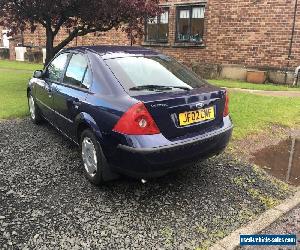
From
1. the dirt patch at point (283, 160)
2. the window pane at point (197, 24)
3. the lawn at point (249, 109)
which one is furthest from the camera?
the window pane at point (197, 24)

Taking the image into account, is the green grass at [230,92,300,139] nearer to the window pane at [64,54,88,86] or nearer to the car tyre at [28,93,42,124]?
the window pane at [64,54,88,86]

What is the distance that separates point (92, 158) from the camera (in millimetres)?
4188

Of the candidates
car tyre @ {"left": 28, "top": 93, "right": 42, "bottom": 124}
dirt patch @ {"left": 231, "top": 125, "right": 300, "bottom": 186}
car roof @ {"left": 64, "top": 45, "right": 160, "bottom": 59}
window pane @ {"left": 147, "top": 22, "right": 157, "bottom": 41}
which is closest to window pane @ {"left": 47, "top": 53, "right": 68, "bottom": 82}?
car roof @ {"left": 64, "top": 45, "right": 160, "bottom": 59}

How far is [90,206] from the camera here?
3.74 m

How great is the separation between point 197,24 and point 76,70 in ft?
36.3

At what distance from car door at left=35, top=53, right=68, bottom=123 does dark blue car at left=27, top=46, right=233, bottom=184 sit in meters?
0.40

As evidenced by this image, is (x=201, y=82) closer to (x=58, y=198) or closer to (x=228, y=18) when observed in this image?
(x=58, y=198)

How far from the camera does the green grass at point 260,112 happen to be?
22.1 feet

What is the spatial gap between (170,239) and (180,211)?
20.2 inches

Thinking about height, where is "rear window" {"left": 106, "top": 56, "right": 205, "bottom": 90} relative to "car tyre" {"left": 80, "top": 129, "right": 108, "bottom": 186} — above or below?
above

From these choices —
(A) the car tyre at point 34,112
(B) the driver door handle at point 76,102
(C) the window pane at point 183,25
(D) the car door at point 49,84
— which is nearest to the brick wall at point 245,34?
(C) the window pane at point 183,25

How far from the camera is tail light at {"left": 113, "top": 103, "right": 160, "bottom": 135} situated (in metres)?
3.55

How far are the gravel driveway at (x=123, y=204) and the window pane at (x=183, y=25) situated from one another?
11.0 m

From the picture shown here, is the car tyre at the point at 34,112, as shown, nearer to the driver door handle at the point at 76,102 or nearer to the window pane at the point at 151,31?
the driver door handle at the point at 76,102
